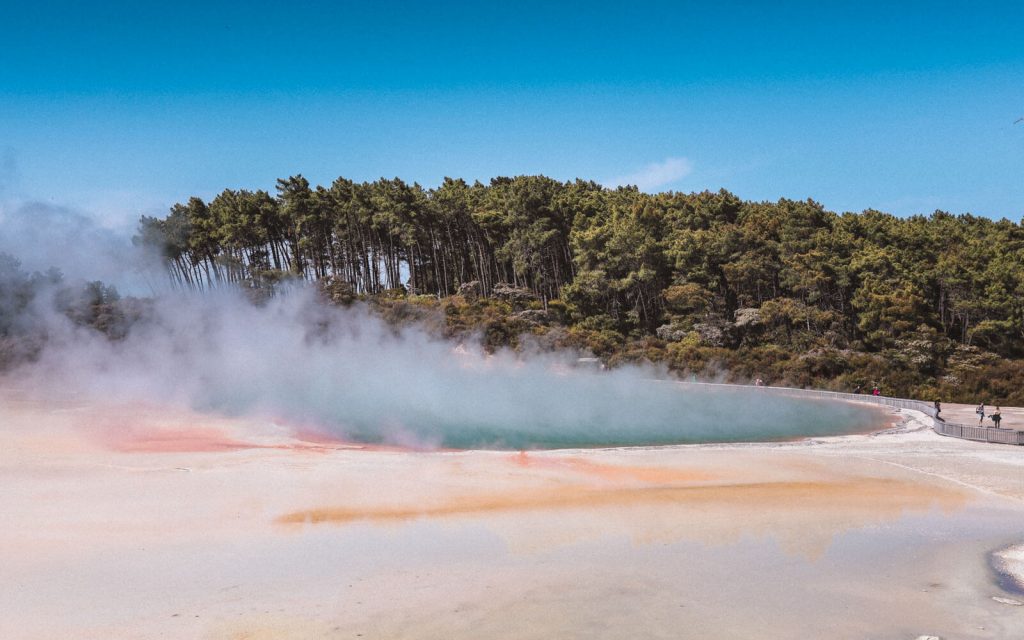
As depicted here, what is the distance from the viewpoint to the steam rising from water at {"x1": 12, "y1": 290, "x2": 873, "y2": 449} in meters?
25.6

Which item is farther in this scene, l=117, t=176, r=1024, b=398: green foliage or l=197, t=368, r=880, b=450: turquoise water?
l=117, t=176, r=1024, b=398: green foliage

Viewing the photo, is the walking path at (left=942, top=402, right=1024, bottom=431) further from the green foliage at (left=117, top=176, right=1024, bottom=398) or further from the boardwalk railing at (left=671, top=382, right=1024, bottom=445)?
the green foliage at (left=117, top=176, right=1024, bottom=398)

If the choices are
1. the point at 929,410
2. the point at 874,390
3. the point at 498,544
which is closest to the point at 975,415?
the point at 929,410

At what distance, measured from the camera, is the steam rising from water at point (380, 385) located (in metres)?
25.6

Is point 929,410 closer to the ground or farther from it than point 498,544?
closer to the ground

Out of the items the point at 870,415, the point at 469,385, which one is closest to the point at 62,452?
the point at 469,385

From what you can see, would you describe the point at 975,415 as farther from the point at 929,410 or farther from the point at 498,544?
the point at 498,544

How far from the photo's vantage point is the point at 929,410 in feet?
92.7

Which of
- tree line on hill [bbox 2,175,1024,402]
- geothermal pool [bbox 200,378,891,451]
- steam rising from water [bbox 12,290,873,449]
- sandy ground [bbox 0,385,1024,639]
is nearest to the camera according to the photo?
sandy ground [bbox 0,385,1024,639]

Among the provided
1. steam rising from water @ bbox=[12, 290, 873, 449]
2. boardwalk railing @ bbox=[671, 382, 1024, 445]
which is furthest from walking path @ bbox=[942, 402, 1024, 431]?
steam rising from water @ bbox=[12, 290, 873, 449]

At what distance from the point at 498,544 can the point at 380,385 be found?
2520 cm

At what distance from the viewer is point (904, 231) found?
49500mm

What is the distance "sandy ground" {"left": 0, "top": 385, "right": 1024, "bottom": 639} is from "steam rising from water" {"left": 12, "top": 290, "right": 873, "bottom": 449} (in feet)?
17.9

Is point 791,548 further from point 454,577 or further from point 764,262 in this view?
point 764,262
